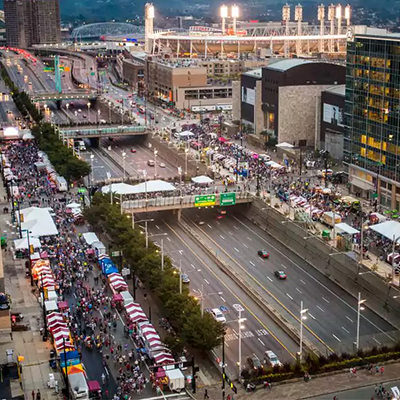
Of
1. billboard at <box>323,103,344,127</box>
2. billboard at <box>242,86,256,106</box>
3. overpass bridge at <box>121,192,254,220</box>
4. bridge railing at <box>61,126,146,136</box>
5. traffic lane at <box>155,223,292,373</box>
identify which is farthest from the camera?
billboard at <box>242,86,256,106</box>

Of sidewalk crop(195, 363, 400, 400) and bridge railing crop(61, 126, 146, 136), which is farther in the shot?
bridge railing crop(61, 126, 146, 136)

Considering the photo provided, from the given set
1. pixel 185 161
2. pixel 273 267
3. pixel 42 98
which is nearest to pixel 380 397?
pixel 273 267

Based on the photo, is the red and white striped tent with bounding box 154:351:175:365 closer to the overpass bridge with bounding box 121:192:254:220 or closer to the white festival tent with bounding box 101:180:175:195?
the overpass bridge with bounding box 121:192:254:220

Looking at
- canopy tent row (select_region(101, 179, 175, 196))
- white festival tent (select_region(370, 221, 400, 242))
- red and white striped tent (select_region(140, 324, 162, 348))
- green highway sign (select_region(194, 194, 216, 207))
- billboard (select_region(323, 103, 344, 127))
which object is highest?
billboard (select_region(323, 103, 344, 127))

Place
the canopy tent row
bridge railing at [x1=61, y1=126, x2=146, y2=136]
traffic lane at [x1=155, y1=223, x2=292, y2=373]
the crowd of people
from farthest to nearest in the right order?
1. bridge railing at [x1=61, y1=126, x2=146, y2=136]
2. the canopy tent row
3. traffic lane at [x1=155, y1=223, x2=292, y2=373]
4. the crowd of people

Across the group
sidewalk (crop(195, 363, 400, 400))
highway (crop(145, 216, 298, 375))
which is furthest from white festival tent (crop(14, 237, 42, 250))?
sidewalk (crop(195, 363, 400, 400))

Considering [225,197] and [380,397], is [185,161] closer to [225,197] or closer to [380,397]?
[225,197]

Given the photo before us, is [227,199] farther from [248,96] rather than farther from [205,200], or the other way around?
[248,96]

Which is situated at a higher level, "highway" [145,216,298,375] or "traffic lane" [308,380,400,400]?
"traffic lane" [308,380,400,400]
